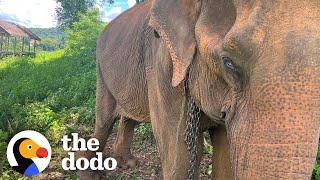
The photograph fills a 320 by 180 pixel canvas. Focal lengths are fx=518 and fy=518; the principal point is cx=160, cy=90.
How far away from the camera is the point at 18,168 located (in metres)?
4.59

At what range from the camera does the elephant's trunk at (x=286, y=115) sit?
5.14ft

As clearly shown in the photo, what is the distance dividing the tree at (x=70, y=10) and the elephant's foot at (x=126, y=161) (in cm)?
2193

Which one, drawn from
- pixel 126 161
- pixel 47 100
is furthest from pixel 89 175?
pixel 47 100

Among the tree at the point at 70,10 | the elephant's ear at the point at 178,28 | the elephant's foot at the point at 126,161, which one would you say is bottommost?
the elephant's foot at the point at 126,161

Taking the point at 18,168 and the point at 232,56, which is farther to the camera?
the point at 18,168

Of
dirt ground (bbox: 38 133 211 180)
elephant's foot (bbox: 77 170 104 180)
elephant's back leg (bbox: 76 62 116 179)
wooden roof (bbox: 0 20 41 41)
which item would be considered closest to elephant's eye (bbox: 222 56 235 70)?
elephant's back leg (bbox: 76 62 116 179)

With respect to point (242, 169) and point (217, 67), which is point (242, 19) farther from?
point (242, 169)

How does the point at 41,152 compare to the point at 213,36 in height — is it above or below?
below

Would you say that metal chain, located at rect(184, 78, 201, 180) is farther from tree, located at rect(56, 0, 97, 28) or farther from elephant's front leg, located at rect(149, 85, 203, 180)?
tree, located at rect(56, 0, 97, 28)

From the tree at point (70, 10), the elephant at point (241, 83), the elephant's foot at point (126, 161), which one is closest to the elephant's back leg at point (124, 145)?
the elephant's foot at point (126, 161)

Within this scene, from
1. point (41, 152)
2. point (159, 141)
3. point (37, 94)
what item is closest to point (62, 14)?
point (37, 94)

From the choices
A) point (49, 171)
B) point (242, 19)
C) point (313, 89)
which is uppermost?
point (242, 19)

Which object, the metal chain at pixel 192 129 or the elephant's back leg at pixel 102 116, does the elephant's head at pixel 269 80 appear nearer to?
the metal chain at pixel 192 129

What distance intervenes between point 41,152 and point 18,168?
332 millimetres
